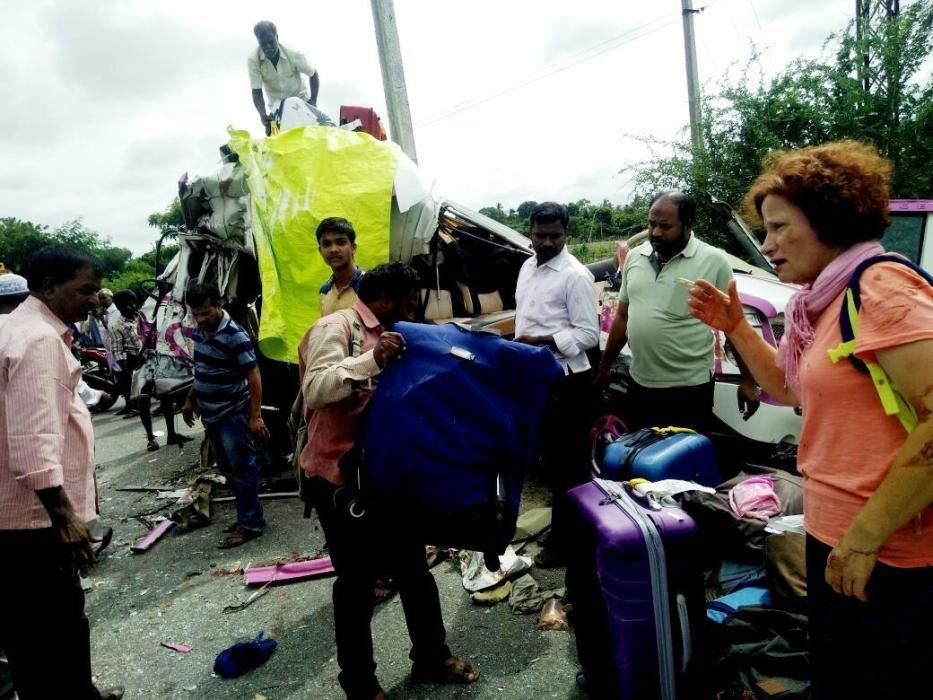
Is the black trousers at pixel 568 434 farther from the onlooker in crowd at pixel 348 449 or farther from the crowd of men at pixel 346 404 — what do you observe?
the onlooker in crowd at pixel 348 449

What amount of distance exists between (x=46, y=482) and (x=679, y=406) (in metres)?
2.99

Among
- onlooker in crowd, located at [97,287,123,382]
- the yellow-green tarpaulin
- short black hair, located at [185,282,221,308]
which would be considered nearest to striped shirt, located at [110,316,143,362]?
onlooker in crowd, located at [97,287,123,382]

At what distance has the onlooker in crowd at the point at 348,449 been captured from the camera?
6.68 feet

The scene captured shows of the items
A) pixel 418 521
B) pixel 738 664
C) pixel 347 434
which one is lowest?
pixel 738 664

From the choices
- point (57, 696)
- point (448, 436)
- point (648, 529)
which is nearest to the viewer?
point (448, 436)

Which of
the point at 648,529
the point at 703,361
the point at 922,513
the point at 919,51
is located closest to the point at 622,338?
the point at 703,361

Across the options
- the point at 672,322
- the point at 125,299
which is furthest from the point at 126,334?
the point at 672,322

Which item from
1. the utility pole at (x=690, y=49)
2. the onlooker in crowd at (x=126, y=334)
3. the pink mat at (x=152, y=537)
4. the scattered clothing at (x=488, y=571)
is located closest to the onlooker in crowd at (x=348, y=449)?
the scattered clothing at (x=488, y=571)

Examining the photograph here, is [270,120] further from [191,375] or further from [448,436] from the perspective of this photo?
[448,436]

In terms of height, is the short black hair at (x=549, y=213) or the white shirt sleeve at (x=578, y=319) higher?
the short black hair at (x=549, y=213)

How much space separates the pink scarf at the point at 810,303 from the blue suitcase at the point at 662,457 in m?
1.05

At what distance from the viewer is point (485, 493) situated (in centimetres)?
191

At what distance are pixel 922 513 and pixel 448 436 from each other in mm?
1225

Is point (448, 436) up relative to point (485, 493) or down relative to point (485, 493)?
up
